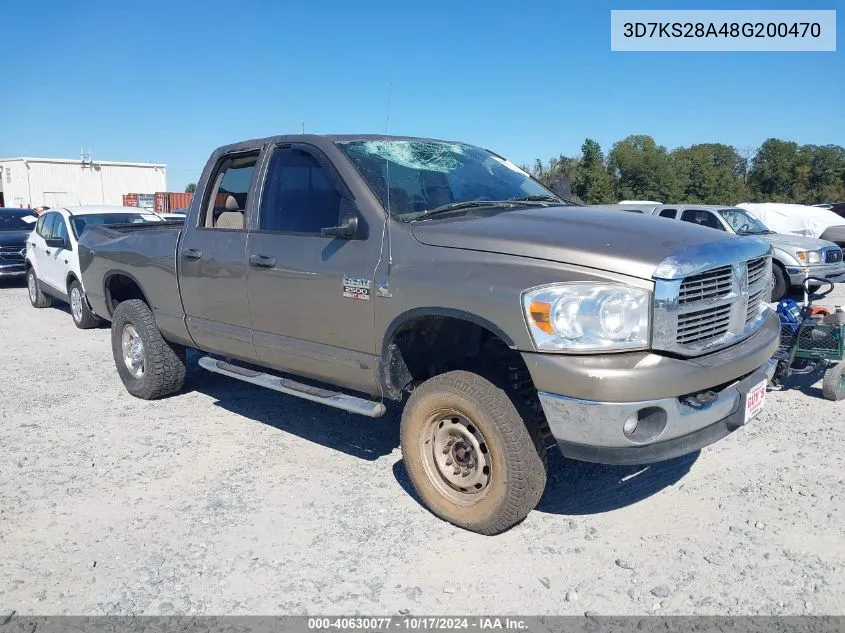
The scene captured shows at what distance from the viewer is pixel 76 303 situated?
10180mm

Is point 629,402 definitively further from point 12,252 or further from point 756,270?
point 12,252

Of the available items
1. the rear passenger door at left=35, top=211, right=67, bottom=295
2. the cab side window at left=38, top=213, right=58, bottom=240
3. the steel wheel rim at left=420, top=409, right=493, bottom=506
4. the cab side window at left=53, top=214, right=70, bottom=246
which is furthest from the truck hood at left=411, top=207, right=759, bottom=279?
the cab side window at left=38, top=213, right=58, bottom=240

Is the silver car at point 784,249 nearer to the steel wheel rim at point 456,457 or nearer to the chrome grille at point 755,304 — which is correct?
the chrome grille at point 755,304

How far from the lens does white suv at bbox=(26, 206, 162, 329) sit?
397 inches

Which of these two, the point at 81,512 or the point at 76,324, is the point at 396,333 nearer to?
the point at 81,512

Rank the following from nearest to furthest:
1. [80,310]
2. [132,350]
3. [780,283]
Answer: [132,350] < [80,310] < [780,283]

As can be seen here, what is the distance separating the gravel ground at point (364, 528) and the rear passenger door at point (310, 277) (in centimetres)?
78

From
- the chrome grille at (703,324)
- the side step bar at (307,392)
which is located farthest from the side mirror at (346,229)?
the chrome grille at (703,324)

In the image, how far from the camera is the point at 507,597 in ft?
10.1

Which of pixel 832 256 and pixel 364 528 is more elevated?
pixel 832 256

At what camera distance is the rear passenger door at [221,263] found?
15.8 feet

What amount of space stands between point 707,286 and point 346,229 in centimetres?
193

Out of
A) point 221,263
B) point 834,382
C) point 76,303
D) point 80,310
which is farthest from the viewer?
point 76,303

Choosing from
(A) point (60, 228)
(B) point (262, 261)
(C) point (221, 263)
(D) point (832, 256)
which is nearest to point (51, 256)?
(A) point (60, 228)
